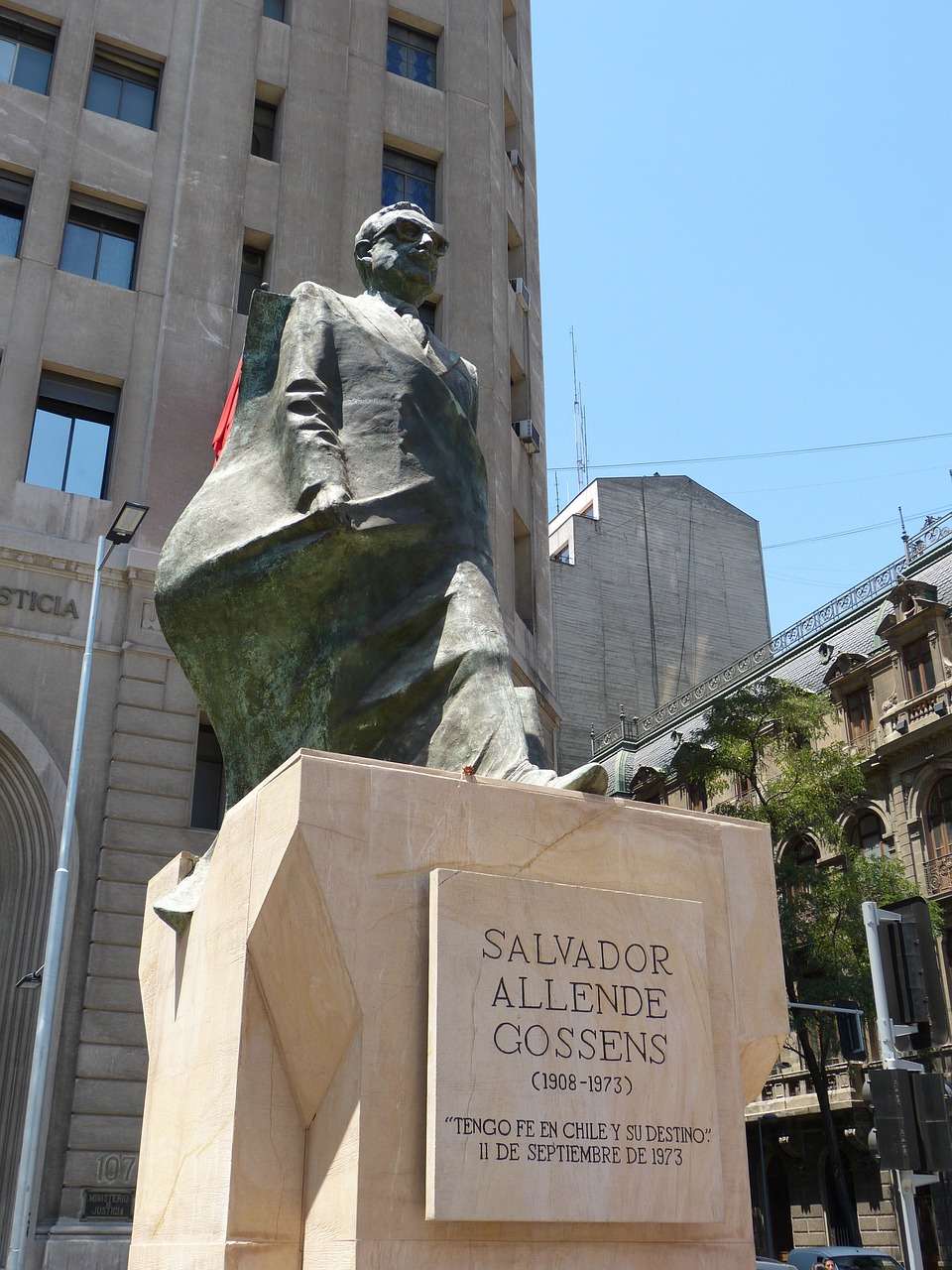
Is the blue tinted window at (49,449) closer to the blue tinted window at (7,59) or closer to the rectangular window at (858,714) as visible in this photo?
the blue tinted window at (7,59)

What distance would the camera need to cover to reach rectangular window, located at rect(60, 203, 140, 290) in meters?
19.4

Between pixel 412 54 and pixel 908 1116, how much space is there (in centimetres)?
2329

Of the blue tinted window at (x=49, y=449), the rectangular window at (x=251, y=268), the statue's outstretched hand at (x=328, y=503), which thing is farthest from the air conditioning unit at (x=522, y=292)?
the statue's outstretched hand at (x=328, y=503)

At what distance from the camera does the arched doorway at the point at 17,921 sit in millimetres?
14460

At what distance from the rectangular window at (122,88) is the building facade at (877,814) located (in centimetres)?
1995

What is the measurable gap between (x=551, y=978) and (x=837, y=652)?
39.1 m

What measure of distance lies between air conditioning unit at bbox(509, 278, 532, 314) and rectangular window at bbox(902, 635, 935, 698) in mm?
16589

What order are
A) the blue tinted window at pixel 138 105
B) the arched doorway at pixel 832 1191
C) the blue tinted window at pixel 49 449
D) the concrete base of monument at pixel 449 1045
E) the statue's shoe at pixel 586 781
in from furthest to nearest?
the arched doorway at pixel 832 1191, the blue tinted window at pixel 138 105, the blue tinted window at pixel 49 449, the statue's shoe at pixel 586 781, the concrete base of monument at pixel 449 1045

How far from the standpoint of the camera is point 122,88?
20.9 meters

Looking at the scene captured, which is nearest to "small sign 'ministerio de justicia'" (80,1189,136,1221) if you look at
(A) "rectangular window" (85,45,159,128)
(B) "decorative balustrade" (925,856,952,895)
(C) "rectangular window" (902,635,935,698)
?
(A) "rectangular window" (85,45,159,128)

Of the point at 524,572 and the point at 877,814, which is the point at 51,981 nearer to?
the point at 524,572

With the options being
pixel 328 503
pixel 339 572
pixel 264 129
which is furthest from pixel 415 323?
pixel 264 129

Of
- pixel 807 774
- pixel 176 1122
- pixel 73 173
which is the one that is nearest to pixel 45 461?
pixel 73 173

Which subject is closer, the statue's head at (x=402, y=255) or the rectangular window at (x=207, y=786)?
the statue's head at (x=402, y=255)
